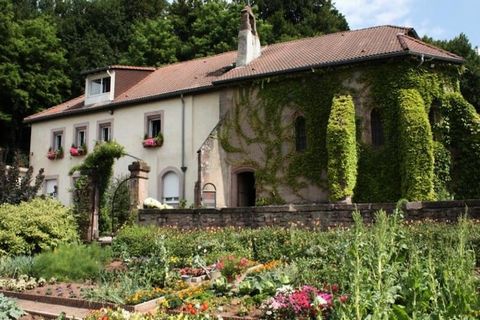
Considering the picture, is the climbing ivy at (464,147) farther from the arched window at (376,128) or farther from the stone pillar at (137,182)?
the stone pillar at (137,182)

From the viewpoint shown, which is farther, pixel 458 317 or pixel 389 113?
pixel 389 113

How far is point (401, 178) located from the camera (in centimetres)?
1836

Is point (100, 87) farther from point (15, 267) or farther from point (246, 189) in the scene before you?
point (15, 267)

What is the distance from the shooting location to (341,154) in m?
18.8

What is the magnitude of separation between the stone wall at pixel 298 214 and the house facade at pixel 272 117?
11.3 feet

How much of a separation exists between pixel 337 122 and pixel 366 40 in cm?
508

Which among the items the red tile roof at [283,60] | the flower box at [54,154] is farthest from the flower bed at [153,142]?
the flower box at [54,154]

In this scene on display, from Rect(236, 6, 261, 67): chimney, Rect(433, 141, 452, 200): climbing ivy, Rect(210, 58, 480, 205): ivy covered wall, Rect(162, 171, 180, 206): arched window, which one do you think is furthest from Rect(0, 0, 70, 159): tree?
Rect(433, 141, 452, 200): climbing ivy

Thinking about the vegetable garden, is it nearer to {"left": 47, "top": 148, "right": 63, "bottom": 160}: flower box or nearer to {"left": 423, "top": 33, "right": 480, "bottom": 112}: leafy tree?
{"left": 47, "top": 148, "right": 63, "bottom": 160}: flower box

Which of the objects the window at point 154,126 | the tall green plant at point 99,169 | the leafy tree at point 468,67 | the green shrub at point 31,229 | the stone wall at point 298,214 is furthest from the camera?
the leafy tree at point 468,67

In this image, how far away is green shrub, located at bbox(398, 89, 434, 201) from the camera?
58.3 ft

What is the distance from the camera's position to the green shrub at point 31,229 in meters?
13.9

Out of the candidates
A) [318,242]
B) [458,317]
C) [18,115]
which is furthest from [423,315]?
[18,115]

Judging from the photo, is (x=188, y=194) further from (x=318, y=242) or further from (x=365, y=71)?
(x=318, y=242)
